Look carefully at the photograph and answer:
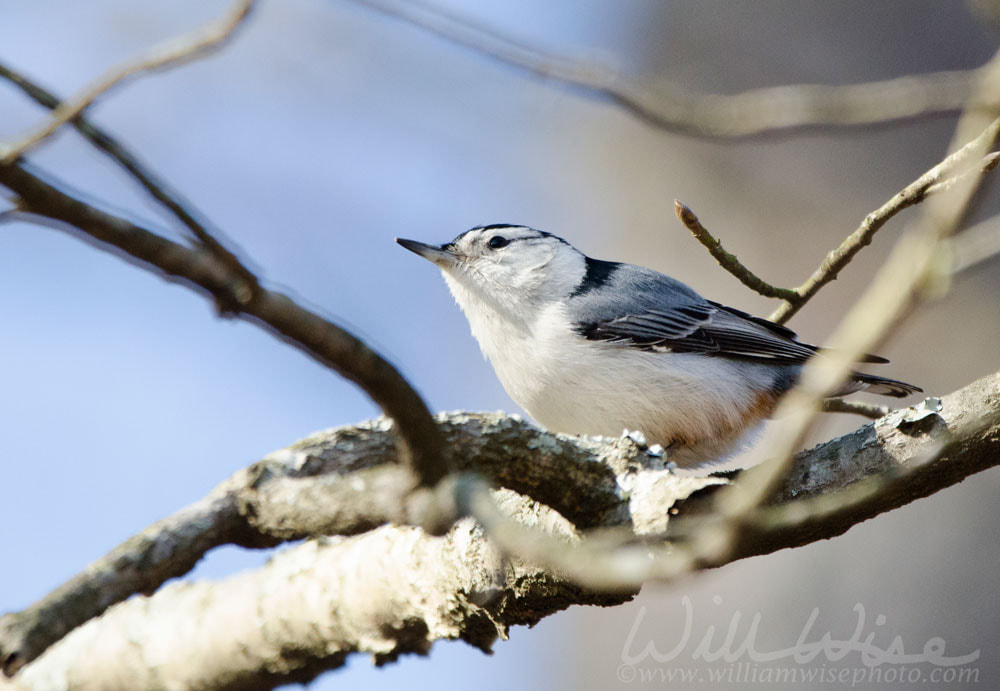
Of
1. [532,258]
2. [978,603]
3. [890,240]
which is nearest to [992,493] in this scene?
[978,603]

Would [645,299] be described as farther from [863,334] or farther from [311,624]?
[863,334]

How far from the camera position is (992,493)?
11.2 feet

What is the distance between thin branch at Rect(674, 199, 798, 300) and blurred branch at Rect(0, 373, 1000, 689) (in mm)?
549

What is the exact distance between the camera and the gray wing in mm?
3043

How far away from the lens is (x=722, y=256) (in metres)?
2.33

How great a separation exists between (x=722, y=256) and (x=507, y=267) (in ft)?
3.86

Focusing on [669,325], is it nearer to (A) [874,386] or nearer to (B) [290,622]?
(A) [874,386]

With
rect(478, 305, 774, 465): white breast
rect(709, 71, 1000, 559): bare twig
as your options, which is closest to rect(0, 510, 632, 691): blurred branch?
rect(478, 305, 774, 465): white breast

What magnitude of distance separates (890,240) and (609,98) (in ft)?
7.23

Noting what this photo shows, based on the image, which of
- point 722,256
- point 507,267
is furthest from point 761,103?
point 507,267

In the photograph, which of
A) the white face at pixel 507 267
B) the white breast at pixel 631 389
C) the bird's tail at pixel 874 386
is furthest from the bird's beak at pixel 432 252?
the bird's tail at pixel 874 386

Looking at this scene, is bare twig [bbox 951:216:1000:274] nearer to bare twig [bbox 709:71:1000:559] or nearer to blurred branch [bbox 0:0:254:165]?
bare twig [bbox 709:71:1000:559]

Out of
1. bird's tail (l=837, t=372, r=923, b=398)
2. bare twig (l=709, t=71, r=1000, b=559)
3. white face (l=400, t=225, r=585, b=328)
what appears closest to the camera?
bare twig (l=709, t=71, r=1000, b=559)

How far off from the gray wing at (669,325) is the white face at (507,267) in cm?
12
